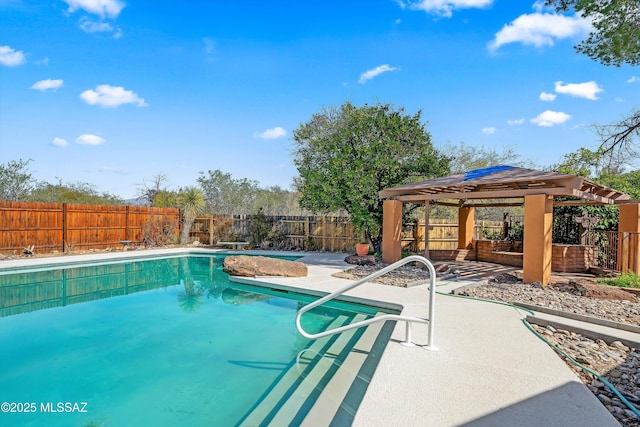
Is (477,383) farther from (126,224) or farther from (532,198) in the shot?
(126,224)

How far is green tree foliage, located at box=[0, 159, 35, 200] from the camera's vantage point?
58.3 feet

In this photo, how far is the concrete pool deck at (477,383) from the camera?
8.20 ft

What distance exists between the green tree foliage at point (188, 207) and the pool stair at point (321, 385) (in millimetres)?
14798

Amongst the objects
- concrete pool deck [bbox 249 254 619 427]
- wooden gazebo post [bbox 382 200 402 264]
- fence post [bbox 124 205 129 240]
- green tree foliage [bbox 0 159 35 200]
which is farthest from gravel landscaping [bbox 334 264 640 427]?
green tree foliage [bbox 0 159 35 200]

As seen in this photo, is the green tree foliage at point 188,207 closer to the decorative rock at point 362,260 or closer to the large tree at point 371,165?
the large tree at point 371,165

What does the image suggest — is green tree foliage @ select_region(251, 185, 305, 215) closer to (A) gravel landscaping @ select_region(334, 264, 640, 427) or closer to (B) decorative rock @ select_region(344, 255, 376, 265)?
(B) decorative rock @ select_region(344, 255, 376, 265)

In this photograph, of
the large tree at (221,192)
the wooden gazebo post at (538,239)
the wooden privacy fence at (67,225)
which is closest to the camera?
the wooden gazebo post at (538,239)

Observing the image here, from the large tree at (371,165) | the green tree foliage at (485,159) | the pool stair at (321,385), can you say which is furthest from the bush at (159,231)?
the green tree foliage at (485,159)

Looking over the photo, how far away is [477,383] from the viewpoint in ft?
10.1

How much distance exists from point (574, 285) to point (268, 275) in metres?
7.00

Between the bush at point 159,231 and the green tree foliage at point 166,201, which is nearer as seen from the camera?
the bush at point 159,231

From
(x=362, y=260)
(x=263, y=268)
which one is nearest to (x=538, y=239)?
(x=362, y=260)

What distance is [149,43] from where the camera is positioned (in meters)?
12.7

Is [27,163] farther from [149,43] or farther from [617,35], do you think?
[617,35]
